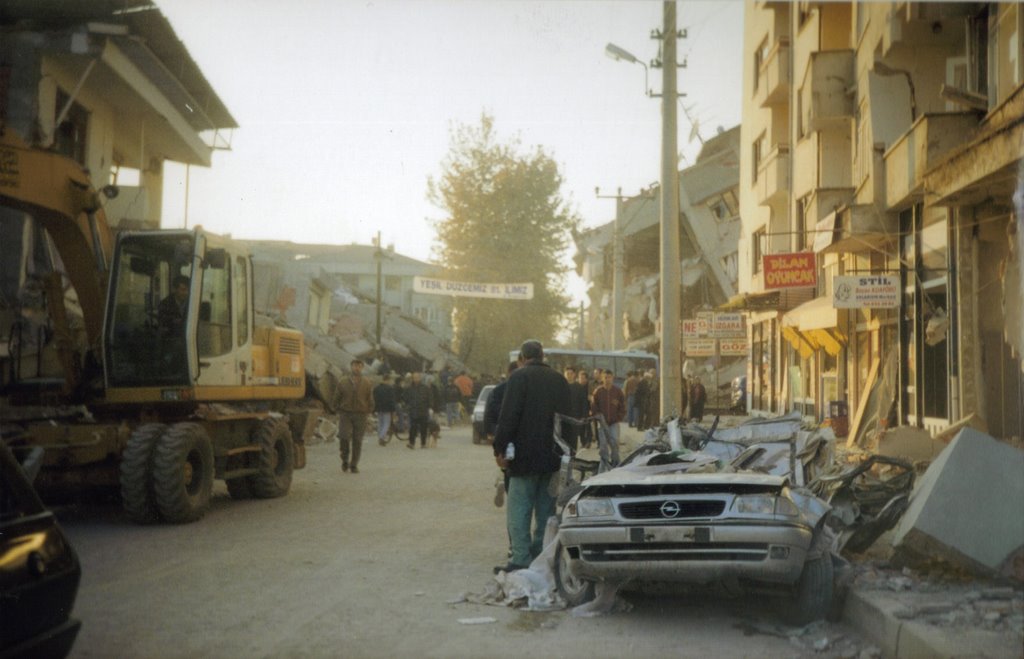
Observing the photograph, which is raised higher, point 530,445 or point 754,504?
point 530,445

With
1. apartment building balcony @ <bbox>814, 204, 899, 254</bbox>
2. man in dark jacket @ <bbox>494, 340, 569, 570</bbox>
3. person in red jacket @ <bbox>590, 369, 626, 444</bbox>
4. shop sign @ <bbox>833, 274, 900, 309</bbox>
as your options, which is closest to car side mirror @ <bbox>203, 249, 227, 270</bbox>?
man in dark jacket @ <bbox>494, 340, 569, 570</bbox>

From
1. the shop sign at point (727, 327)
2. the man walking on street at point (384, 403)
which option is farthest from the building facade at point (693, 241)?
the man walking on street at point (384, 403)

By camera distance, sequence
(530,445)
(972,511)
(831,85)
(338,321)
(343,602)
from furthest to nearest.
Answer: (338,321) < (831,85) < (530,445) < (343,602) < (972,511)

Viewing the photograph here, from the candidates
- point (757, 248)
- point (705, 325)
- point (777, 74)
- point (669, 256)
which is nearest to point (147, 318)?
point (669, 256)

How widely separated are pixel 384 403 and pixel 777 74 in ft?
46.7

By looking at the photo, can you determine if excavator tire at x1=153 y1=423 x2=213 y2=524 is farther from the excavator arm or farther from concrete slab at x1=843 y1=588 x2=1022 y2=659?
concrete slab at x1=843 y1=588 x2=1022 y2=659

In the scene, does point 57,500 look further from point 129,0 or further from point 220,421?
point 129,0

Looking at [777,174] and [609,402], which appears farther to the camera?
[777,174]

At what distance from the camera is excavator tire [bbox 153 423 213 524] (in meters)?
10.7

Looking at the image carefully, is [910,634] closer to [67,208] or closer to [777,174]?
[67,208]

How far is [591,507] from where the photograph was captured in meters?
6.74

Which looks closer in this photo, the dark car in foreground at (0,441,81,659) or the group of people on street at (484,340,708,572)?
the dark car in foreground at (0,441,81,659)

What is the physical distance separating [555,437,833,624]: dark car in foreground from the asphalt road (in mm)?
324

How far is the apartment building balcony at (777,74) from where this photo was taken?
28.5 meters
